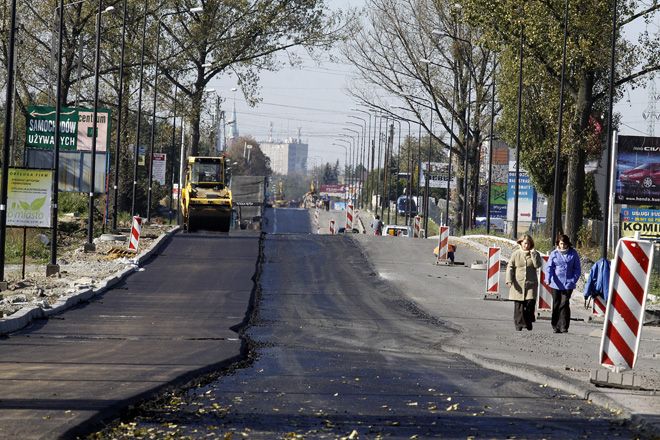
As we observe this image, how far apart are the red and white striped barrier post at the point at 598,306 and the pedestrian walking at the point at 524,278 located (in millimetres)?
3399

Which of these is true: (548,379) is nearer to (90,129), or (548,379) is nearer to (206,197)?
(90,129)

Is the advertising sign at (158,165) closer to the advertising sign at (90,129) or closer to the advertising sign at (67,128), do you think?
the advertising sign at (90,129)

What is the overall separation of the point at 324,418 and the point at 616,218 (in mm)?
38528

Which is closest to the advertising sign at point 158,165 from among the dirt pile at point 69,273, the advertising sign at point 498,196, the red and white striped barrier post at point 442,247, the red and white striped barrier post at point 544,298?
the advertising sign at point 498,196

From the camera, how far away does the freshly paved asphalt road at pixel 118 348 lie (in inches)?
415

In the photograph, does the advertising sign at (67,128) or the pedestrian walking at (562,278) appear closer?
the pedestrian walking at (562,278)

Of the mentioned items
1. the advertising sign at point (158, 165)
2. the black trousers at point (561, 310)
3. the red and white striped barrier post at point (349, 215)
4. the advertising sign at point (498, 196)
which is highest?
the advertising sign at point (158, 165)

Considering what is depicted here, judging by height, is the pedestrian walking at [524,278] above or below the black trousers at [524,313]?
above

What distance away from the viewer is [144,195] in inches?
3260

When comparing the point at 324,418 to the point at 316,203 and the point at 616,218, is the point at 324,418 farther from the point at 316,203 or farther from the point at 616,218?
the point at 316,203

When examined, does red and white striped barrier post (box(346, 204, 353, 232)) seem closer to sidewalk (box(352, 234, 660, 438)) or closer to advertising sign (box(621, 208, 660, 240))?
sidewalk (box(352, 234, 660, 438))

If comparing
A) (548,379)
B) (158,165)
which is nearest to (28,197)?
(548,379)

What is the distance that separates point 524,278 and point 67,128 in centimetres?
2783

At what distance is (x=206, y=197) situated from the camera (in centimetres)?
5206
